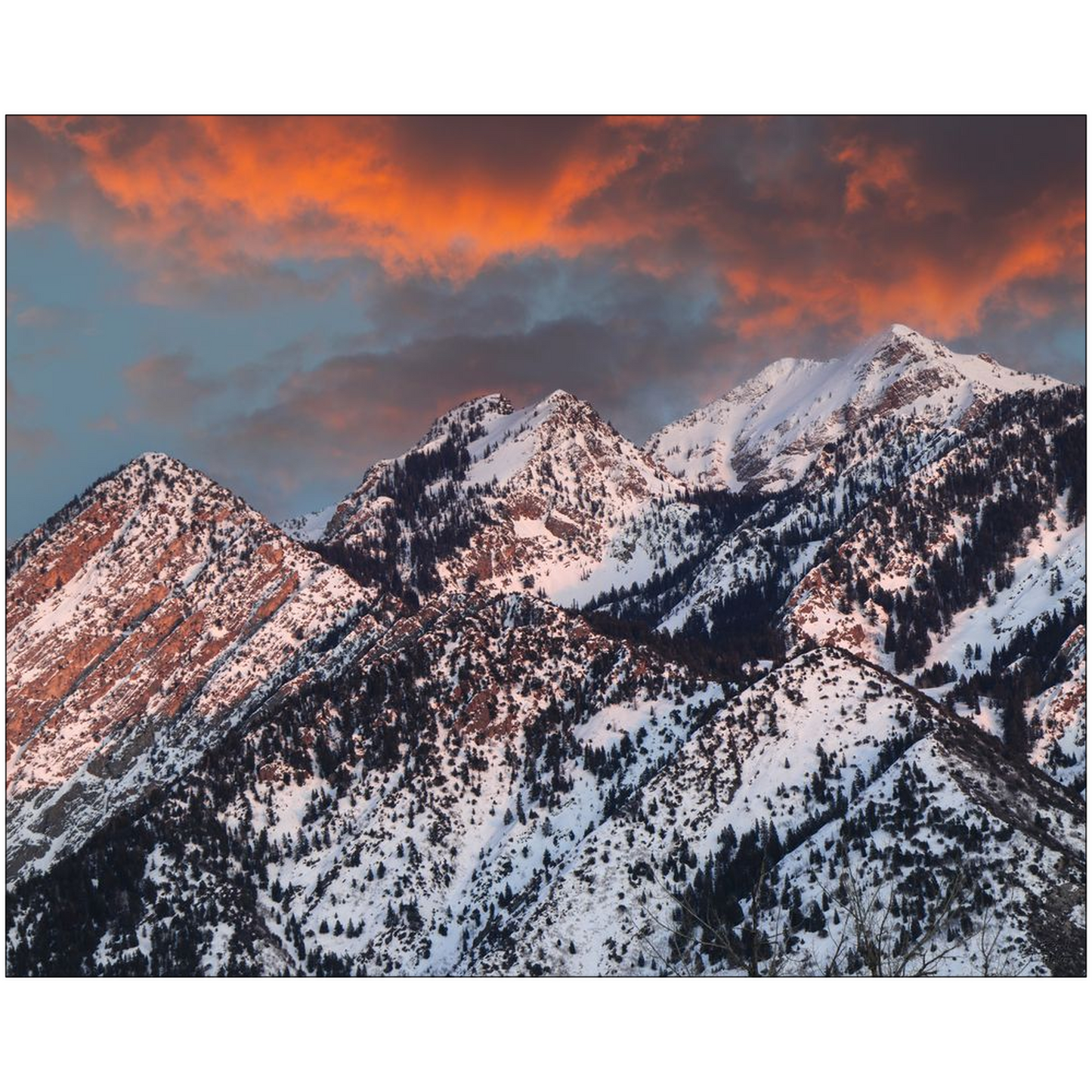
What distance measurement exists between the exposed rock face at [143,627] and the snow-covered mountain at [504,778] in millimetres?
458

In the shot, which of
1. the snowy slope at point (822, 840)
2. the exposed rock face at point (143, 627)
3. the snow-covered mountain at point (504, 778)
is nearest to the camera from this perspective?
the snowy slope at point (822, 840)

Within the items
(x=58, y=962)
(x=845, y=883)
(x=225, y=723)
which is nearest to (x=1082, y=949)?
Result: (x=845, y=883)

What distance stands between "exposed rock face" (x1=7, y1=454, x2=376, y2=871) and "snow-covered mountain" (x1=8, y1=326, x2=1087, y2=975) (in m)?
0.46

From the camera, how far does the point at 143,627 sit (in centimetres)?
15888

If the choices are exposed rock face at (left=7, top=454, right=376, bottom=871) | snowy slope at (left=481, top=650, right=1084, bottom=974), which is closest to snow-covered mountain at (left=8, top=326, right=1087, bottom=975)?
snowy slope at (left=481, top=650, right=1084, bottom=974)

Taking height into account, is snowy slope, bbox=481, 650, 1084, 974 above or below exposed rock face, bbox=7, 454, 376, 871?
below

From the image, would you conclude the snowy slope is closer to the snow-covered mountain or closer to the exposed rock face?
the snow-covered mountain

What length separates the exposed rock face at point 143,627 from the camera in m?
130

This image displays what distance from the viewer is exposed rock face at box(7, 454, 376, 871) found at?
13000 cm

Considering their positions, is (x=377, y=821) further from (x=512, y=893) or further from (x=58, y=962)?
(x=58, y=962)

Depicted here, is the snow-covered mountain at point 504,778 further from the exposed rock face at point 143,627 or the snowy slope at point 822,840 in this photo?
the exposed rock face at point 143,627

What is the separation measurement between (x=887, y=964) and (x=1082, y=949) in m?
7.29

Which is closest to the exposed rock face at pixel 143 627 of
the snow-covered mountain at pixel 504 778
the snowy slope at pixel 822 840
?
the snow-covered mountain at pixel 504 778

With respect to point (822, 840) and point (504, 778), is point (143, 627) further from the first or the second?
point (822, 840)
